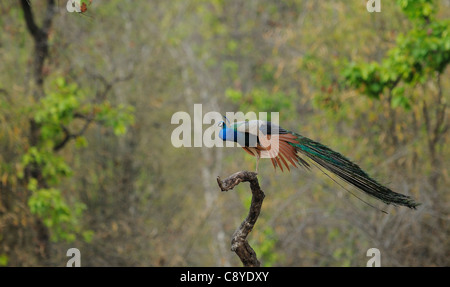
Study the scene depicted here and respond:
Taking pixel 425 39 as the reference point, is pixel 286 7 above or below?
above

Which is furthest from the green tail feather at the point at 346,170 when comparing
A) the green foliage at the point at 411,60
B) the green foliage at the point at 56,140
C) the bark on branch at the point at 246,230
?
the green foliage at the point at 56,140

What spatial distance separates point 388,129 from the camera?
29.3 feet

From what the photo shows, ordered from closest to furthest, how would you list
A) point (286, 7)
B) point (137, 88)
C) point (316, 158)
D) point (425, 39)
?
point (316, 158)
point (425, 39)
point (137, 88)
point (286, 7)

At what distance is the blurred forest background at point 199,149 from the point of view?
766cm

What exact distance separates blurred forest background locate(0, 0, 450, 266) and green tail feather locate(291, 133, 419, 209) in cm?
260

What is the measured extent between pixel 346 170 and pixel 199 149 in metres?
9.83

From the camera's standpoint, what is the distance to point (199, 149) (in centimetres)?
1399

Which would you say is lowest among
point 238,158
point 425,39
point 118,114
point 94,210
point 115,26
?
point 94,210

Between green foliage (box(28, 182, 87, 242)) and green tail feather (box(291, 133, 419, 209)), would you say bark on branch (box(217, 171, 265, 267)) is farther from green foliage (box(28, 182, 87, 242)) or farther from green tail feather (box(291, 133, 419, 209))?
green foliage (box(28, 182, 87, 242))
